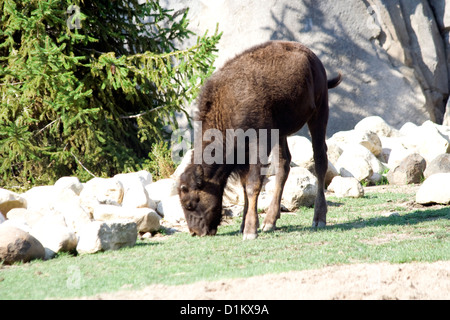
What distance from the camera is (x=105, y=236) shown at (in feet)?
19.6

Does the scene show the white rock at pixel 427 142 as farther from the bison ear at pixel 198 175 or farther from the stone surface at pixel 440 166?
the bison ear at pixel 198 175

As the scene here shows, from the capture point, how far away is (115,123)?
11.4 meters

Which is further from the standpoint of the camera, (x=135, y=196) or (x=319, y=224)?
(x=135, y=196)

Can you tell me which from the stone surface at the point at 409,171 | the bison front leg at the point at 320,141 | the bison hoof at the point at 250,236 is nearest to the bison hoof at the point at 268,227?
the bison hoof at the point at 250,236

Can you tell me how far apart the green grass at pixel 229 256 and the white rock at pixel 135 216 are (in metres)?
0.32

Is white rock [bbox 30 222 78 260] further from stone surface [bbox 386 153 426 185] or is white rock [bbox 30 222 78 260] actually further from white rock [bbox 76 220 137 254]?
stone surface [bbox 386 153 426 185]

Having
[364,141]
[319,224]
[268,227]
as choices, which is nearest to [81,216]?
[268,227]

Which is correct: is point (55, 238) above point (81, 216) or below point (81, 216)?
below

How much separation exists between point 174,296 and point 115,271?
115 centimetres

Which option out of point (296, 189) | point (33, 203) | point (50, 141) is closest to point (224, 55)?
point (50, 141)

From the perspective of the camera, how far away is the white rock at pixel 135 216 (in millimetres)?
7136

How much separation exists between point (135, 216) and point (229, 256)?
2.09 metres

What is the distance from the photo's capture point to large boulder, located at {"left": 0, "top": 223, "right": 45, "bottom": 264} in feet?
17.8

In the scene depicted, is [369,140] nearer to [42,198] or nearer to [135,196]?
[135,196]
